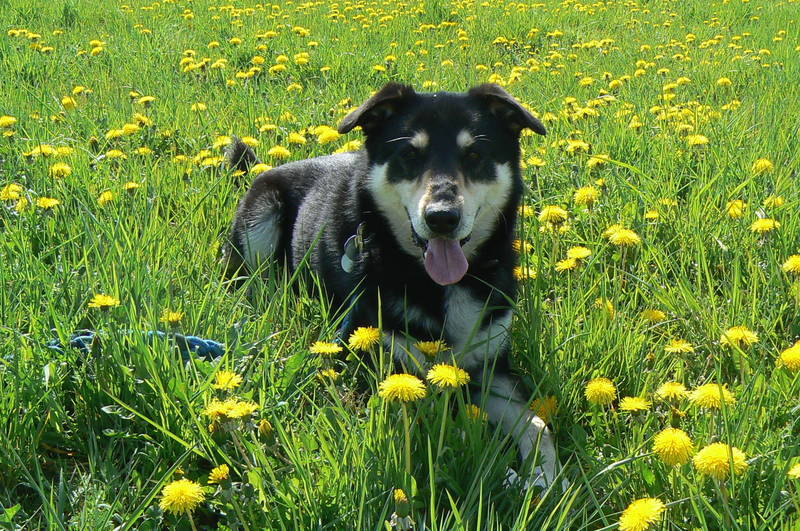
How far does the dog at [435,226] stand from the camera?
8.07ft

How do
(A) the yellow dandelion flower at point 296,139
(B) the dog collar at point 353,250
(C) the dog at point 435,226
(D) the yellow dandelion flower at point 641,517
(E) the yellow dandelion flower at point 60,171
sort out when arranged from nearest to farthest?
(D) the yellow dandelion flower at point 641,517, (C) the dog at point 435,226, (B) the dog collar at point 353,250, (E) the yellow dandelion flower at point 60,171, (A) the yellow dandelion flower at point 296,139

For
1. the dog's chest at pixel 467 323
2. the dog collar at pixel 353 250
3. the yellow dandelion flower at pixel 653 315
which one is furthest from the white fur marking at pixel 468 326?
the yellow dandelion flower at pixel 653 315

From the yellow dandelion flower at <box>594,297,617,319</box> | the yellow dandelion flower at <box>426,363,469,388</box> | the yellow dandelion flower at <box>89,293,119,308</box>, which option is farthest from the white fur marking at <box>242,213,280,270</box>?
the yellow dandelion flower at <box>426,363,469,388</box>

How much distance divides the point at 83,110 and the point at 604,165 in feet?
10.1

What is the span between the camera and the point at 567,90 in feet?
17.5

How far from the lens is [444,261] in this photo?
2508mm

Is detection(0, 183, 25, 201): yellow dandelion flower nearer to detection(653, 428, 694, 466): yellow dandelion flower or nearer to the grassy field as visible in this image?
the grassy field

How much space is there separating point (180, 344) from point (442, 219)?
0.89m

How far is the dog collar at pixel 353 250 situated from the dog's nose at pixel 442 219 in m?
0.38

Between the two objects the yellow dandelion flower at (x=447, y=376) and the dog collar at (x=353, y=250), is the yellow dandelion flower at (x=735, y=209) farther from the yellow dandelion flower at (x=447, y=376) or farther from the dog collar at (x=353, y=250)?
the yellow dandelion flower at (x=447, y=376)

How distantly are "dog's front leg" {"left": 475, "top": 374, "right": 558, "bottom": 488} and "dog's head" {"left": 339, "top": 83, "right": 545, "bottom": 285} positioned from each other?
15.8 inches

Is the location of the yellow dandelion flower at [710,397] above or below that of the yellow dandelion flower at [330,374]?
above

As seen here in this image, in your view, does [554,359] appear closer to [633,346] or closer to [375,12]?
[633,346]

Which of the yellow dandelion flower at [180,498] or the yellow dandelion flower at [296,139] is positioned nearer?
the yellow dandelion flower at [180,498]
